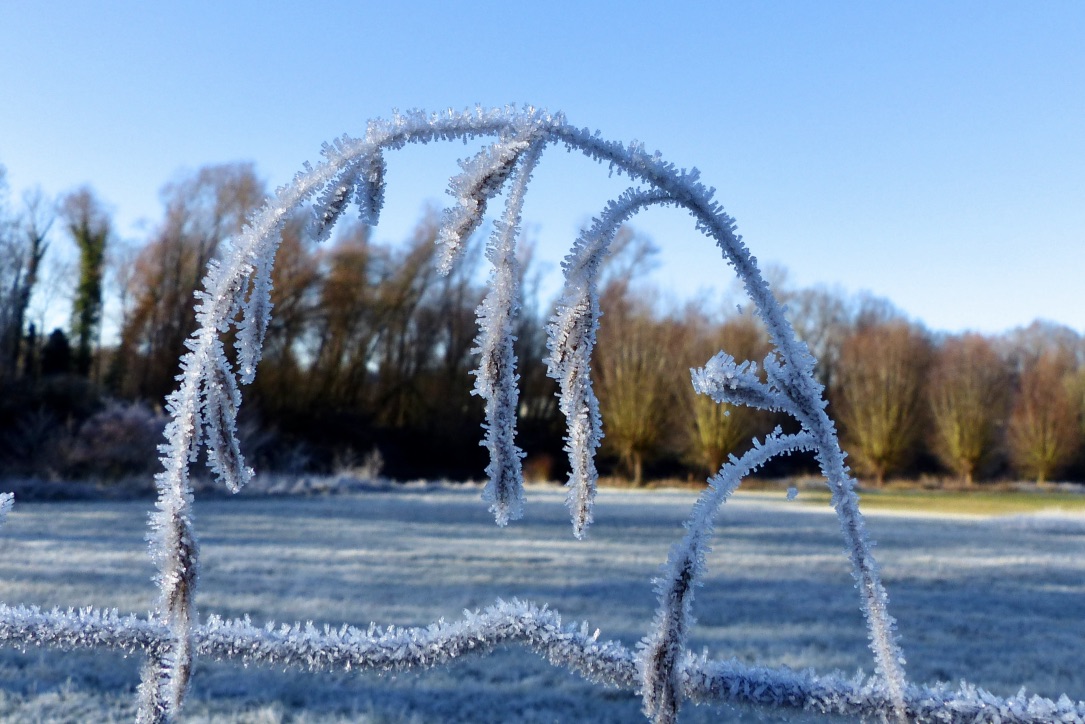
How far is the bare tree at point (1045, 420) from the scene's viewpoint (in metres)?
14.3

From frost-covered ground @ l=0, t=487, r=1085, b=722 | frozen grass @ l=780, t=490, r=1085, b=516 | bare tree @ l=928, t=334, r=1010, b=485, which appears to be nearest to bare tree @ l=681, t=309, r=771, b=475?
frozen grass @ l=780, t=490, r=1085, b=516

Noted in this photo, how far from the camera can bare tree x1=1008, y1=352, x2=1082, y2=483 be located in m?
14.3

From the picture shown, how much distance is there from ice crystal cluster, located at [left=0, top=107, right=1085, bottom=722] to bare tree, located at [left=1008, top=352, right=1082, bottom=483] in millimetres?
16572

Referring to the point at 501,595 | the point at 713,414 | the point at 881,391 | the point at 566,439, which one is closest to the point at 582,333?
the point at 566,439

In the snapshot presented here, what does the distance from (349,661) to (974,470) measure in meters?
18.2

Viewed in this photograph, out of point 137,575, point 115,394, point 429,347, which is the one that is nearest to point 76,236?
point 115,394

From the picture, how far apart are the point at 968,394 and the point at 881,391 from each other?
2.35 metres

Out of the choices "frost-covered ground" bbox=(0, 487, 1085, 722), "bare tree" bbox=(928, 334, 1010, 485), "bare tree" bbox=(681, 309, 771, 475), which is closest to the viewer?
"frost-covered ground" bbox=(0, 487, 1085, 722)

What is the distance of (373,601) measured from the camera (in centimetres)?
454

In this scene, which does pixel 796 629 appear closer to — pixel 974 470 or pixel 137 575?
pixel 137 575

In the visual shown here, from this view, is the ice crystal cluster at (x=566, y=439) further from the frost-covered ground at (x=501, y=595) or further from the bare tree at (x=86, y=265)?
the bare tree at (x=86, y=265)

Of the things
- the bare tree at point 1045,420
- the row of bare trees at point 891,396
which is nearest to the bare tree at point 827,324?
the row of bare trees at point 891,396

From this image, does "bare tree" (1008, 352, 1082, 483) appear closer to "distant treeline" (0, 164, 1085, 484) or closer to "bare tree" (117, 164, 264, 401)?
"distant treeline" (0, 164, 1085, 484)

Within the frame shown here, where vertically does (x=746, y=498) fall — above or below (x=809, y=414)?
below
